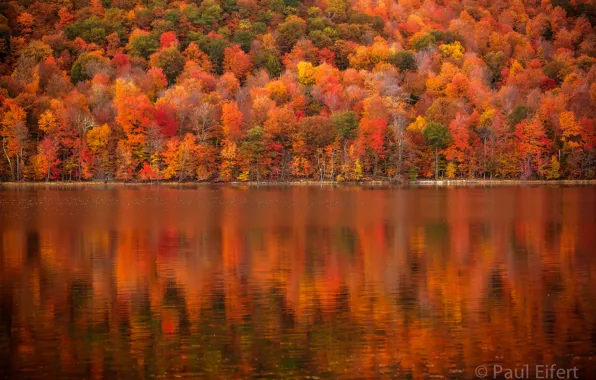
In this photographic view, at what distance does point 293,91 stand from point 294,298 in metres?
93.1

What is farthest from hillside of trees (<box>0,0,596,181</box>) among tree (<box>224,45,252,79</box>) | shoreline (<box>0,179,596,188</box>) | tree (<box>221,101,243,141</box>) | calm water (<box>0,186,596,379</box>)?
calm water (<box>0,186,596,379</box>)

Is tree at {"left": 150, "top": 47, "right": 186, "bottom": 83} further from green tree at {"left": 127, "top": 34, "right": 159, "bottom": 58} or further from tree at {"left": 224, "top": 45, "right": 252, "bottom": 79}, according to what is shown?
tree at {"left": 224, "top": 45, "right": 252, "bottom": 79}

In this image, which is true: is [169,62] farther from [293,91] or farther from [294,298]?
[294,298]

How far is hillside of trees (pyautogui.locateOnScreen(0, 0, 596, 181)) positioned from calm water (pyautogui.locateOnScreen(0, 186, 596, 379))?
5309 cm

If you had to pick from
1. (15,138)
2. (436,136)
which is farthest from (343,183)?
(15,138)

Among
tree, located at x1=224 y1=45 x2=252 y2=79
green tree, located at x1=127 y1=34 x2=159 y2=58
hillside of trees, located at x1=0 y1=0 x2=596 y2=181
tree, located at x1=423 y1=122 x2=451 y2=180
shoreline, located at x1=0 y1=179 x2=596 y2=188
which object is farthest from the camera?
green tree, located at x1=127 y1=34 x2=159 y2=58

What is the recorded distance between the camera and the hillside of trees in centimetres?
9181

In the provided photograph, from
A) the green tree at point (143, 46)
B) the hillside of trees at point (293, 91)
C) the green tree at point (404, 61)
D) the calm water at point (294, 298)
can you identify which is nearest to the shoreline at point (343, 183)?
the hillside of trees at point (293, 91)

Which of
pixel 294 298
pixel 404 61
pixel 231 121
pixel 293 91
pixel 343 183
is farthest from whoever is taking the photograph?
pixel 404 61

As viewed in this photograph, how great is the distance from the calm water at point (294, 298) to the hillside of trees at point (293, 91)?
53.1m

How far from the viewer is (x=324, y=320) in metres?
17.8

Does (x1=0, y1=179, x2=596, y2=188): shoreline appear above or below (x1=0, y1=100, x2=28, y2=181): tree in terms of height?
below

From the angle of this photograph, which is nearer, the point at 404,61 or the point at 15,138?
the point at 15,138

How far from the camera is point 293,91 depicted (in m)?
112
